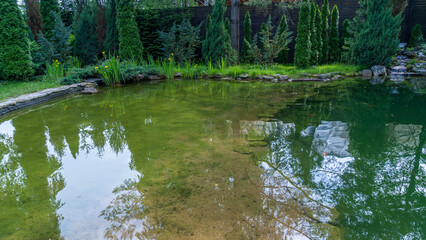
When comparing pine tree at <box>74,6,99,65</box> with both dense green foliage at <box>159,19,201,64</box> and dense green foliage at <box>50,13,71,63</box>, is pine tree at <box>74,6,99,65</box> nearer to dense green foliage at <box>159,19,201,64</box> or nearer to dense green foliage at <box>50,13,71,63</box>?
dense green foliage at <box>50,13,71,63</box>

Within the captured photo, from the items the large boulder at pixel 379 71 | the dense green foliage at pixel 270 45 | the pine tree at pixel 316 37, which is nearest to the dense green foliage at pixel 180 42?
the dense green foliage at pixel 270 45

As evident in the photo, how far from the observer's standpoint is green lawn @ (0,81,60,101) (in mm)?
5457

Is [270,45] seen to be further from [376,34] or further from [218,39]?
[376,34]

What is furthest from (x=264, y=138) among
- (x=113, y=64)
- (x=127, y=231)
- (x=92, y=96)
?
(x=113, y=64)

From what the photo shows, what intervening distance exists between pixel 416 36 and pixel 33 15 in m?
12.7

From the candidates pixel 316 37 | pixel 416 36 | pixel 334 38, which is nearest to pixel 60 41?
pixel 316 37

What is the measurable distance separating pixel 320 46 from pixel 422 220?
317 inches

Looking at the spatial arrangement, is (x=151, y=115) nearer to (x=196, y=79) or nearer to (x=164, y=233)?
(x=164, y=233)

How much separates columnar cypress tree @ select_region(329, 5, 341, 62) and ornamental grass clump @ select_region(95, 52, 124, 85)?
677 cm

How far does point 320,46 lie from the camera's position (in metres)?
8.91

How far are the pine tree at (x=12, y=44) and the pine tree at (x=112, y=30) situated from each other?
2917 millimetres

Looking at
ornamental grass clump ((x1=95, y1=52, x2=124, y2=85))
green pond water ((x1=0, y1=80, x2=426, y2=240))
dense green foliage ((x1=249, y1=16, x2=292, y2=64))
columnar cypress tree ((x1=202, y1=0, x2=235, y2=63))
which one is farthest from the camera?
columnar cypress tree ((x1=202, y1=0, x2=235, y2=63))

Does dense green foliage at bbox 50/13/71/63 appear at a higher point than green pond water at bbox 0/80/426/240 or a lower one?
higher

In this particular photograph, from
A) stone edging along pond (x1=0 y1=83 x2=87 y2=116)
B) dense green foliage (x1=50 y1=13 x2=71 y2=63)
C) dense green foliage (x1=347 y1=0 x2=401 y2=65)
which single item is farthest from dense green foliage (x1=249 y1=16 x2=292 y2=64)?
dense green foliage (x1=50 y1=13 x2=71 y2=63)
